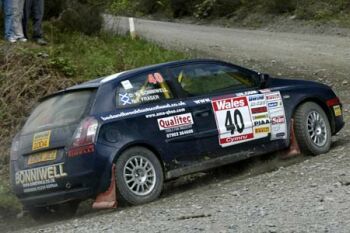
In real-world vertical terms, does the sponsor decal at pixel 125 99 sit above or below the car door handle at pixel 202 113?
above

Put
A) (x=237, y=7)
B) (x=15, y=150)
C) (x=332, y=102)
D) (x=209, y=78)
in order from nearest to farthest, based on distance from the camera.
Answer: (x=15, y=150) → (x=209, y=78) → (x=332, y=102) → (x=237, y=7)

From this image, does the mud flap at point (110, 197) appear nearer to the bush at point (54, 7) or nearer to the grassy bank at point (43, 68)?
the grassy bank at point (43, 68)

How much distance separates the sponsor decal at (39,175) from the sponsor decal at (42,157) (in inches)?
3.7

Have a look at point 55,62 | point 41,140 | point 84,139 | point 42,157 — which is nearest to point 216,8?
point 55,62

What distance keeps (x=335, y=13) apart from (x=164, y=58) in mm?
9670

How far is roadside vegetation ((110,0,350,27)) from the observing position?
23797 millimetres

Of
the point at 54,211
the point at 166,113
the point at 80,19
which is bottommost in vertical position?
the point at 54,211

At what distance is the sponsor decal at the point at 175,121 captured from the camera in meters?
8.77

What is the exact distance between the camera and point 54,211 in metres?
9.20

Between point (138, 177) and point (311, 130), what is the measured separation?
2.80 meters

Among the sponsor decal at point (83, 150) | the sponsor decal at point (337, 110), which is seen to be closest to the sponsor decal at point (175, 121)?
the sponsor decal at point (83, 150)

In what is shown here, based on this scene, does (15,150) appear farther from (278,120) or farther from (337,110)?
(337,110)

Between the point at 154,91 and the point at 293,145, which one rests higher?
the point at 154,91

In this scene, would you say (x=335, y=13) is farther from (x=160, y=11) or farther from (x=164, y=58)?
(x=160, y=11)
